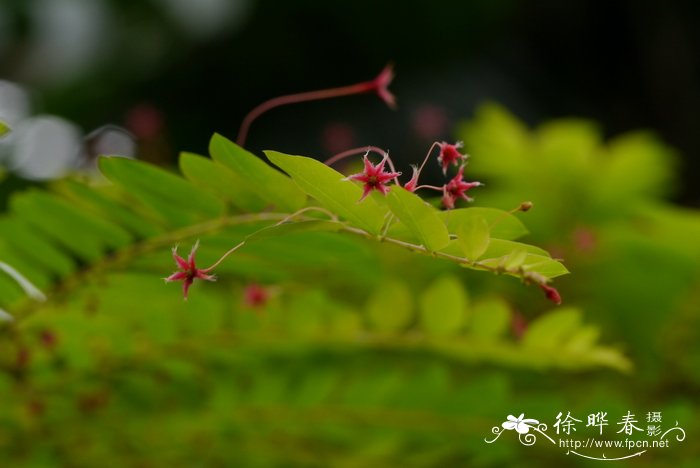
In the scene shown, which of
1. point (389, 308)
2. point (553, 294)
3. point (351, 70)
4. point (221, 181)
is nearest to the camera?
point (553, 294)

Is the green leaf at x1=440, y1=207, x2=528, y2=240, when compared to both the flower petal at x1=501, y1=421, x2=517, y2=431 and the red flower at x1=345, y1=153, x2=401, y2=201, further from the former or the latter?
the flower petal at x1=501, y1=421, x2=517, y2=431

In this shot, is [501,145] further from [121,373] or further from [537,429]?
[121,373]

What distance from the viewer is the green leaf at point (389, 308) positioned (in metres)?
0.83

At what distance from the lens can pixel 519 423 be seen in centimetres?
78

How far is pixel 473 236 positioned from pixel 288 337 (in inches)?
16.1

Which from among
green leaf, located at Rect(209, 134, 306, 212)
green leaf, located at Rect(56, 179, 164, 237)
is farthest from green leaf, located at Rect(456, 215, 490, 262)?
green leaf, located at Rect(56, 179, 164, 237)

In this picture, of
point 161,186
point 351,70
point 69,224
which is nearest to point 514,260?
point 161,186

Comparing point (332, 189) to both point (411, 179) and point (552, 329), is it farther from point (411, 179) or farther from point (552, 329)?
point (552, 329)

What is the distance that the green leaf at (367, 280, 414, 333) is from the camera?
83 cm

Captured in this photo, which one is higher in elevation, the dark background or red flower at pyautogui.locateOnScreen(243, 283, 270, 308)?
the dark background

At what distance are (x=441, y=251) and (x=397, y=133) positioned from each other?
2.53 m

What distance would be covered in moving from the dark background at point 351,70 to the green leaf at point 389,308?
6.67ft

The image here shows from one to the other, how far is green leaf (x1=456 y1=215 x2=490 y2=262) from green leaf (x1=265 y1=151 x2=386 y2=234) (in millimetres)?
43

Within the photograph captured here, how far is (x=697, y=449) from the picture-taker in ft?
2.84
